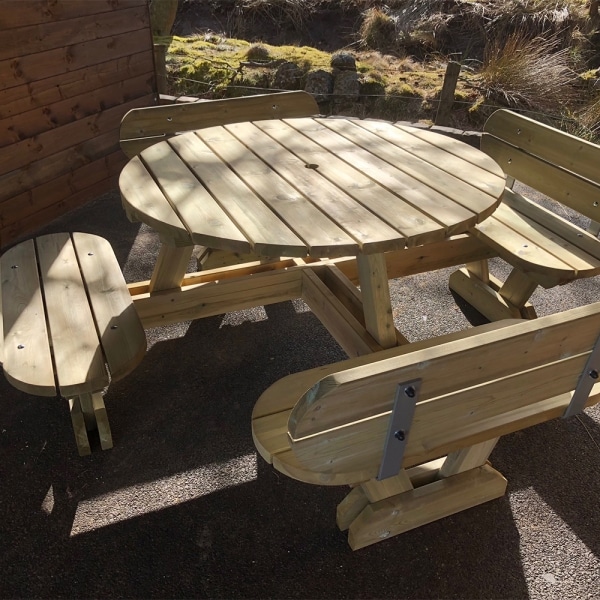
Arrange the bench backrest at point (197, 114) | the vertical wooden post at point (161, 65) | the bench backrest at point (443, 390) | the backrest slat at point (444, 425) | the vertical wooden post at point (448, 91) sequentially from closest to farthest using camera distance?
the bench backrest at point (443, 390) < the backrest slat at point (444, 425) < the bench backrest at point (197, 114) < the vertical wooden post at point (448, 91) < the vertical wooden post at point (161, 65)

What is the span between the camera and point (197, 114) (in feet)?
10.00

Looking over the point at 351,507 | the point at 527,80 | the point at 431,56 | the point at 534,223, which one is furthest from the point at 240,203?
the point at 431,56

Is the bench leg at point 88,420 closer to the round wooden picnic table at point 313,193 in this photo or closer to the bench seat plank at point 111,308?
the bench seat plank at point 111,308

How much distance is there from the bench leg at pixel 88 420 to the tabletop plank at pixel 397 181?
138cm

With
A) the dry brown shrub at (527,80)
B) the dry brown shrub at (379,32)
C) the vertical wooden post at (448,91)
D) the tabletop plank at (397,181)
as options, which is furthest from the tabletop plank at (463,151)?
the dry brown shrub at (379,32)

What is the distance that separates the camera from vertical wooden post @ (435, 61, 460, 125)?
17.7 ft

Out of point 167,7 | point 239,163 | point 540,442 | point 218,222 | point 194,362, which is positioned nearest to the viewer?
point 218,222

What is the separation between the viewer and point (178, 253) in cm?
242

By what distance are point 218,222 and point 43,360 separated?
0.75 metres

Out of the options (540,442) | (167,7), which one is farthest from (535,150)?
(167,7)

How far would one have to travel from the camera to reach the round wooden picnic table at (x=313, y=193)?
5.54 feet

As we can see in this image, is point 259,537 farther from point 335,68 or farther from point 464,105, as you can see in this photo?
point 335,68

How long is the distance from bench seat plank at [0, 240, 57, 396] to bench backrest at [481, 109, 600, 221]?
97.7 inches

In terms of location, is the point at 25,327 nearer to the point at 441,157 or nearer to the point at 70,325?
Result: the point at 70,325
